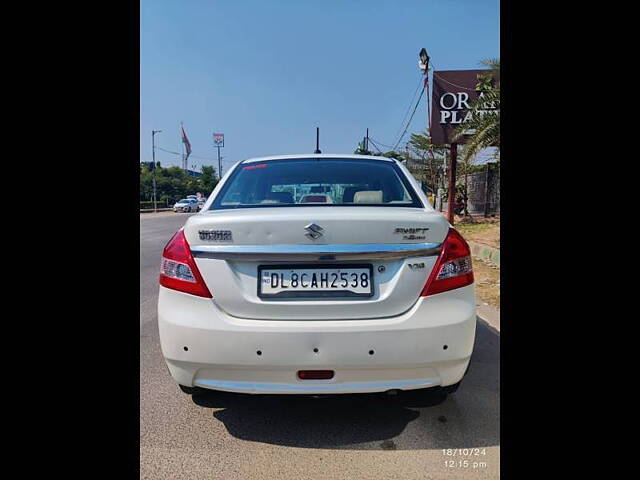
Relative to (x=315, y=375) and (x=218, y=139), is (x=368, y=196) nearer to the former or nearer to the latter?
(x=315, y=375)

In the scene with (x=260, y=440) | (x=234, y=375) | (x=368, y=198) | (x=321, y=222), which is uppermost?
(x=368, y=198)

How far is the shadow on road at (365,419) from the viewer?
1.83 metres

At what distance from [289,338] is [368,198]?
1091mm

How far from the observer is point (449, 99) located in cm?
1274

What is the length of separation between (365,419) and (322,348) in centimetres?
70

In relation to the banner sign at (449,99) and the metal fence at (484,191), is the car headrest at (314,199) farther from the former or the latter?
the banner sign at (449,99)

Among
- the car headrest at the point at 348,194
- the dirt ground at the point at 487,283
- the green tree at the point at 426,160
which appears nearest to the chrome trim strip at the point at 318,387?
the car headrest at the point at 348,194

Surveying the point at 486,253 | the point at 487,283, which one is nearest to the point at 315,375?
the point at 487,283

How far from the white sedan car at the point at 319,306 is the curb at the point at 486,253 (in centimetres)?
541

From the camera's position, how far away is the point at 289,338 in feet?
5.14

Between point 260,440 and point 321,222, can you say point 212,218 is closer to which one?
point 321,222

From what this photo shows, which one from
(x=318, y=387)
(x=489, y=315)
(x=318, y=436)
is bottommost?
(x=318, y=436)

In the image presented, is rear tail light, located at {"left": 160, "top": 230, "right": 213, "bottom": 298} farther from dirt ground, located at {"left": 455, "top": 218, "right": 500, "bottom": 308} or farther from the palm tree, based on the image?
the palm tree
